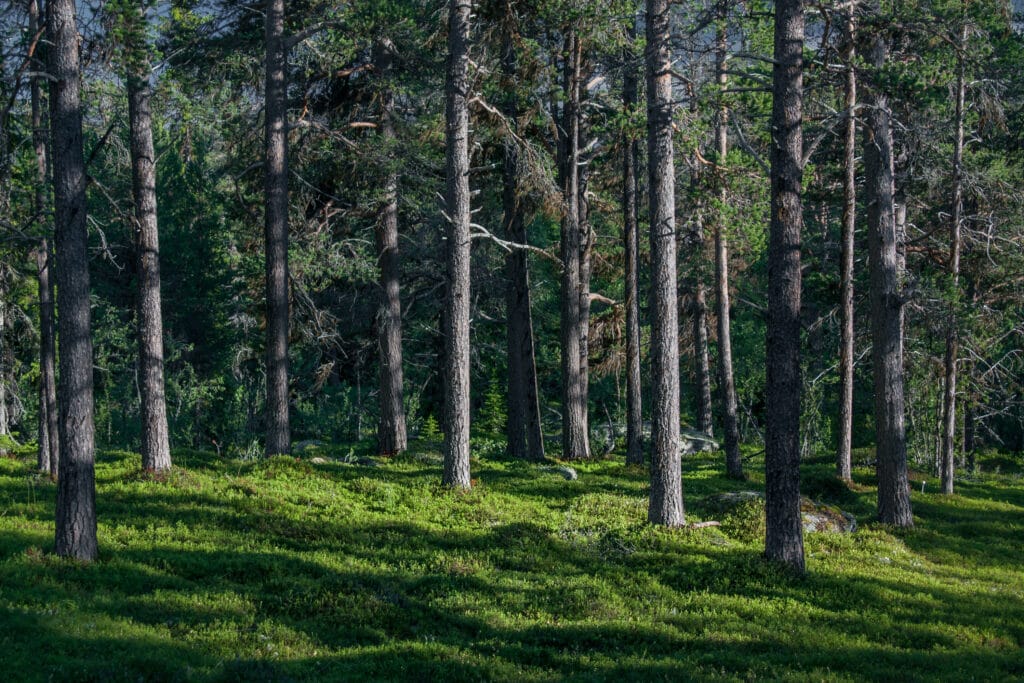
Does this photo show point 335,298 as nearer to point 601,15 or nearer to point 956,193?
point 601,15

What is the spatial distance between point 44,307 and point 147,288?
2.16 metres

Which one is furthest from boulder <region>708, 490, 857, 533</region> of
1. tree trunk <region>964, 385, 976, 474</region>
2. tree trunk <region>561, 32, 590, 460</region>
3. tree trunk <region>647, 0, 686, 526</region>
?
tree trunk <region>964, 385, 976, 474</region>

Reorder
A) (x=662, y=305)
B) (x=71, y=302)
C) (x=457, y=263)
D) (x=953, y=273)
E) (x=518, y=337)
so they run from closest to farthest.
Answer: (x=71, y=302), (x=662, y=305), (x=457, y=263), (x=953, y=273), (x=518, y=337)

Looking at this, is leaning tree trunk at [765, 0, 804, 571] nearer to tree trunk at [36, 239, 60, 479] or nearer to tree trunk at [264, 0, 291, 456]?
tree trunk at [264, 0, 291, 456]

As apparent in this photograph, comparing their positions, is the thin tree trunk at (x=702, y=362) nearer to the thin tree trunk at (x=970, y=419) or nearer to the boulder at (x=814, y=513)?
the thin tree trunk at (x=970, y=419)

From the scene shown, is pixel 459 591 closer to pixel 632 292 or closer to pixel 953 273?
pixel 632 292

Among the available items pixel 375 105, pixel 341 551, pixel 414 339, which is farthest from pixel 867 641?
pixel 414 339

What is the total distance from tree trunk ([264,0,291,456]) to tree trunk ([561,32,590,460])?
7414mm

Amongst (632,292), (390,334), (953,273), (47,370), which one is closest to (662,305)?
(632,292)

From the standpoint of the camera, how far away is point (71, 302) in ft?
35.3

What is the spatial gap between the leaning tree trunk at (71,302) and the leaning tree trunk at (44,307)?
5.17 m

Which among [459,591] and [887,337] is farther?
[887,337]

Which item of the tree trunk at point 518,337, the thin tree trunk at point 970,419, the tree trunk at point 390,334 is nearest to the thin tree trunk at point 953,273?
the thin tree trunk at point 970,419

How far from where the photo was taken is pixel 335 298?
3000cm
